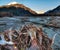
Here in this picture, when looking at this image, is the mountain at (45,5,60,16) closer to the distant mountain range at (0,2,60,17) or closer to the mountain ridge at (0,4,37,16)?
the distant mountain range at (0,2,60,17)

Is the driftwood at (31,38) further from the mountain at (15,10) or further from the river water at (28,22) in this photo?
the mountain at (15,10)

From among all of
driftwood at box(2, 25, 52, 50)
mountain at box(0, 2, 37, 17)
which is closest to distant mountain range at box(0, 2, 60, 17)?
mountain at box(0, 2, 37, 17)

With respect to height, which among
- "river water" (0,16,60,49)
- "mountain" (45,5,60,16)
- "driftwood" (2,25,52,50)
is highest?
"mountain" (45,5,60,16)

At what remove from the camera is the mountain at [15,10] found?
2.24m

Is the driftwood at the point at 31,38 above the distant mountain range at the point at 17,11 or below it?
below

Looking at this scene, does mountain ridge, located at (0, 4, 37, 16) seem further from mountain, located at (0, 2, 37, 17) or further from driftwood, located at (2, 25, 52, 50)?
driftwood, located at (2, 25, 52, 50)

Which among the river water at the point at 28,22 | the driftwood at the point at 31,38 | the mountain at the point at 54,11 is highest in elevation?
the mountain at the point at 54,11

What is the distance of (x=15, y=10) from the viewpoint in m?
2.26

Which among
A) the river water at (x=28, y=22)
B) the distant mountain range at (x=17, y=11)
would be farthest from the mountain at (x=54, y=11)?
the river water at (x=28, y=22)

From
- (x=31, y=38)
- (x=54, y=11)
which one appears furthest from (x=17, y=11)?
(x=54, y=11)

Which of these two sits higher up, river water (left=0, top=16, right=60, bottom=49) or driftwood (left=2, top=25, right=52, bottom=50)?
river water (left=0, top=16, right=60, bottom=49)

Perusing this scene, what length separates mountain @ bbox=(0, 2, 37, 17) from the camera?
224 centimetres

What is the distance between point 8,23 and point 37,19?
20.2 inches

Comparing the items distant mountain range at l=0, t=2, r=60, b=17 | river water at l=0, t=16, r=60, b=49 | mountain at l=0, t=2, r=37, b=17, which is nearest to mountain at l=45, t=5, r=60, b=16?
distant mountain range at l=0, t=2, r=60, b=17
